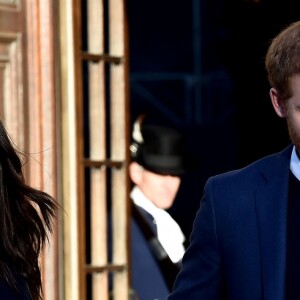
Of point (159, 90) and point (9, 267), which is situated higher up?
point (159, 90)

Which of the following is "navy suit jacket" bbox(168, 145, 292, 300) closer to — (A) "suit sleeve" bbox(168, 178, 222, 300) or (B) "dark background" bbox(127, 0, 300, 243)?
(A) "suit sleeve" bbox(168, 178, 222, 300)

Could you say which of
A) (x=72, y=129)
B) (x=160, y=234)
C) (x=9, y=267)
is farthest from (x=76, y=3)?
(x=9, y=267)

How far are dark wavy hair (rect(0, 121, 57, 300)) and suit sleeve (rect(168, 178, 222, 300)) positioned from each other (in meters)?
0.48

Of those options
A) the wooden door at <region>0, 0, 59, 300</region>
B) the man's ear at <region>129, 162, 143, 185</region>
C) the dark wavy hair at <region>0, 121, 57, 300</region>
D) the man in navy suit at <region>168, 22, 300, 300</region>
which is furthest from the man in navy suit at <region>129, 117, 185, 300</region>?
the dark wavy hair at <region>0, 121, 57, 300</region>

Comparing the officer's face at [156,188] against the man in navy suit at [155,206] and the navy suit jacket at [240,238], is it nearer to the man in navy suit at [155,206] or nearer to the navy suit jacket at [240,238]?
the man in navy suit at [155,206]

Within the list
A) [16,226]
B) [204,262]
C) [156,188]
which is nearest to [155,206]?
[156,188]

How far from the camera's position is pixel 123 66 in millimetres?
5621

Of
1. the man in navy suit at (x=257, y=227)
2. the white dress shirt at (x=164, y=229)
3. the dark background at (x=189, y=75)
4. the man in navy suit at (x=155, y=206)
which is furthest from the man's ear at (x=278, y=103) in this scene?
the dark background at (x=189, y=75)

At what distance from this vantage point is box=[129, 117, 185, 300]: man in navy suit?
21.9ft

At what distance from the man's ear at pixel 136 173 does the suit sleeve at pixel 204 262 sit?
13.5ft

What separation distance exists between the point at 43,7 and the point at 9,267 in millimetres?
2700

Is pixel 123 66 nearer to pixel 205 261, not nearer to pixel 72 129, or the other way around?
pixel 72 129

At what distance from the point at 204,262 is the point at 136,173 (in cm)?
422

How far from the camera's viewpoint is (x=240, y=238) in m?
3.21
